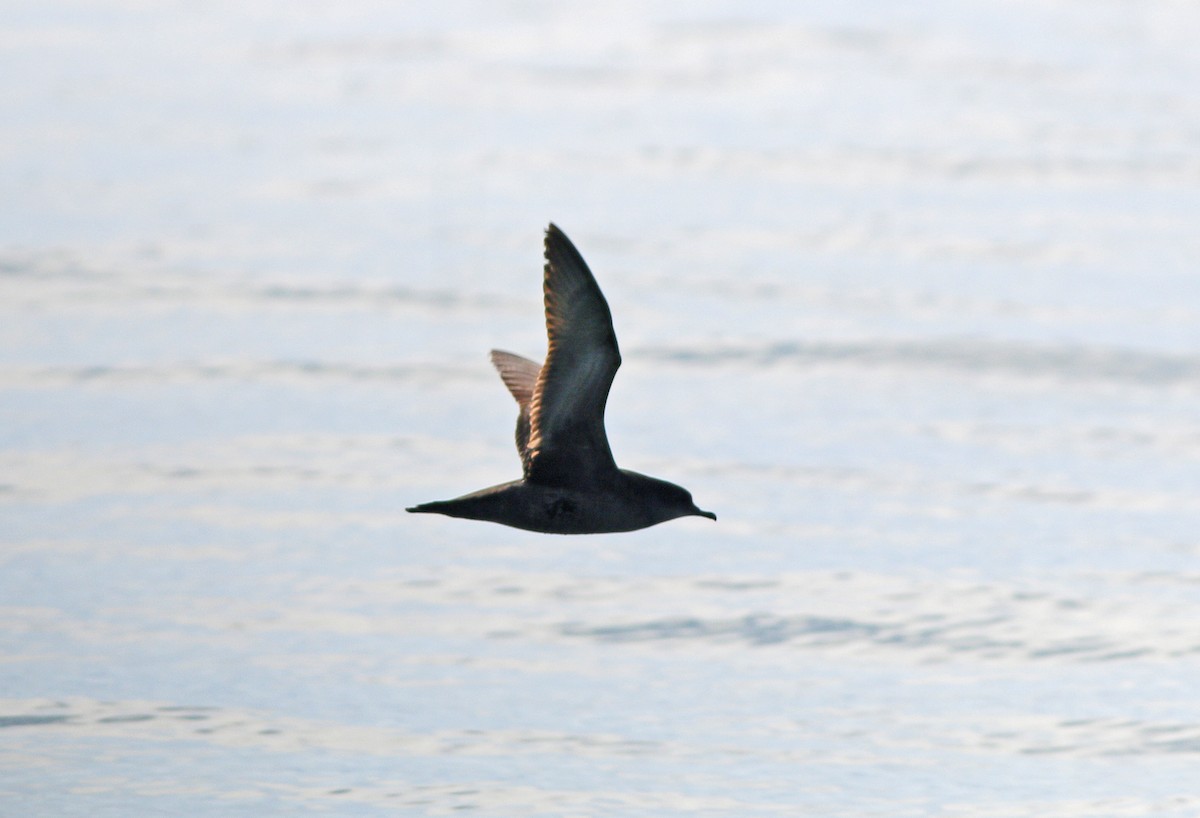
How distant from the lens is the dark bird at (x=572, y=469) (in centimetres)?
638

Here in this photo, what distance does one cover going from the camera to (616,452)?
1092 cm

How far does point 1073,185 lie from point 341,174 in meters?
5.99

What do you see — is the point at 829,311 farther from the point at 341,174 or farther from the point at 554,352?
the point at 554,352

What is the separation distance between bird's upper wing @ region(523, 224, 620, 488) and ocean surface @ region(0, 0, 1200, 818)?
4.14 ft

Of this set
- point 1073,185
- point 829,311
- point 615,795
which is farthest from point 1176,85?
point 615,795

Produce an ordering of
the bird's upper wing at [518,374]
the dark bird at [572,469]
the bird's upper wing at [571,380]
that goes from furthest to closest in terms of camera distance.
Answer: the bird's upper wing at [518,374] < the dark bird at [572,469] < the bird's upper wing at [571,380]

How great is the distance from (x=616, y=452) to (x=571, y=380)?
4457 millimetres

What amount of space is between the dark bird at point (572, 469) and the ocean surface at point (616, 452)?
110cm

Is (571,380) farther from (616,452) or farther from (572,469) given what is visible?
(616,452)

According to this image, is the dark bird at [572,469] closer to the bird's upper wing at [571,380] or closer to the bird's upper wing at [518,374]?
the bird's upper wing at [571,380]

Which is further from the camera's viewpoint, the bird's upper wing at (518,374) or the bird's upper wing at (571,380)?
the bird's upper wing at (518,374)

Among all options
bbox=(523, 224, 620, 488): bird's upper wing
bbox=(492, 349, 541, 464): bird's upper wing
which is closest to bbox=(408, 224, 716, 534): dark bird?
bbox=(523, 224, 620, 488): bird's upper wing

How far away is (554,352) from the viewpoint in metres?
6.39

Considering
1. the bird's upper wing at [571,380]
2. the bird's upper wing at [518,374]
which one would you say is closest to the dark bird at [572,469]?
the bird's upper wing at [571,380]
